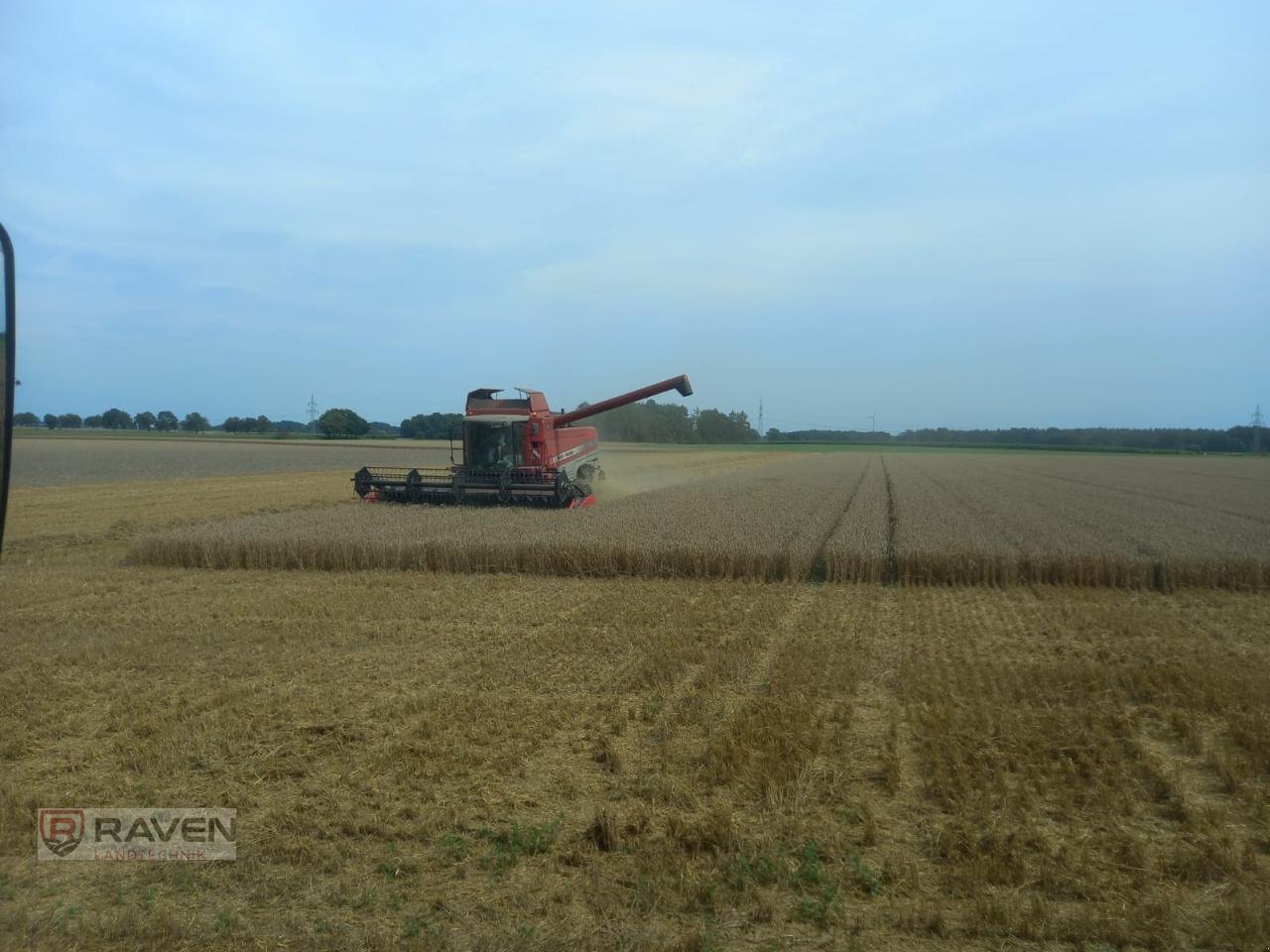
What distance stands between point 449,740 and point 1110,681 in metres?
5.70

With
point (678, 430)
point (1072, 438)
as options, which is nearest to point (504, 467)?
point (678, 430)

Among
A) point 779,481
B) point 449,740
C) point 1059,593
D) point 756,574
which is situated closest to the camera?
point 449,740

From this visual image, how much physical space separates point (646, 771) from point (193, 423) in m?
98.5

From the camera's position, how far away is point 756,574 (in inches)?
568

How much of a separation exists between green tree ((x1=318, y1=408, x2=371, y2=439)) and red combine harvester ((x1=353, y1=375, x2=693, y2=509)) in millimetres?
70130

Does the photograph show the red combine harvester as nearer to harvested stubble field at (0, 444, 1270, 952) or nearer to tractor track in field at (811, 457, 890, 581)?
tractor track in field at (811, 457, 890, 581)

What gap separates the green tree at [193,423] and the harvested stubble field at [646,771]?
8959 cm

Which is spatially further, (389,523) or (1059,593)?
(389,523)

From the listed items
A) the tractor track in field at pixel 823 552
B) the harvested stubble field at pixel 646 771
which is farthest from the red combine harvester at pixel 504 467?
the harvested stubble field at pixel 646 771

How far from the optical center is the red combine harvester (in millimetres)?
21141

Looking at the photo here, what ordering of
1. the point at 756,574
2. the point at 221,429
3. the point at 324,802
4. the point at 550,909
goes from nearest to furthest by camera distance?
the point at 550,909 < the point at 324,802 < the point at 756,574 < the point at 221,429

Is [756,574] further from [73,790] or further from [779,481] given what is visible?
[779,481]

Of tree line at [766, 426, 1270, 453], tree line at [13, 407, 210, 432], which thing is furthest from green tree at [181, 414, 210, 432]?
tree line at [766, 426, 1270, 453]

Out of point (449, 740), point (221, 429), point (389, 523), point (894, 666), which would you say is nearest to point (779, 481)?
point (389, 523)
